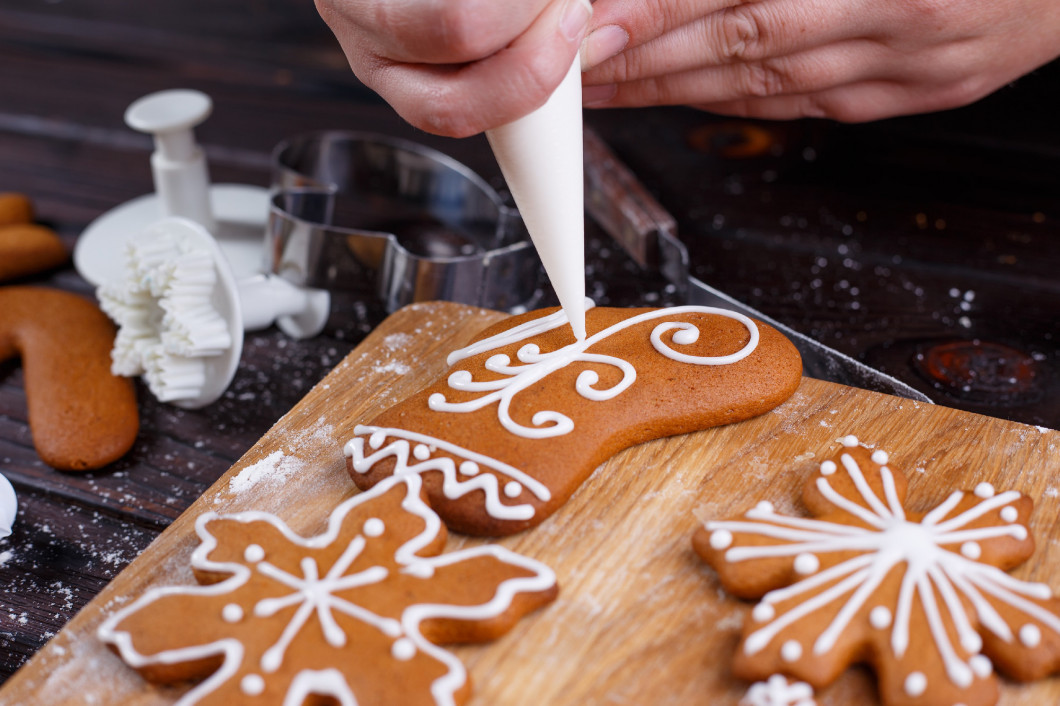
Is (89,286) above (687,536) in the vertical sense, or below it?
below

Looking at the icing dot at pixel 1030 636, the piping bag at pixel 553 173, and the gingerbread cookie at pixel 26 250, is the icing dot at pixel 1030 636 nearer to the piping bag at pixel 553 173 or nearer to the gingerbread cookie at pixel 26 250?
the piping bag at pixel 553 173

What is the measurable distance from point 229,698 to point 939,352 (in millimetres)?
1090

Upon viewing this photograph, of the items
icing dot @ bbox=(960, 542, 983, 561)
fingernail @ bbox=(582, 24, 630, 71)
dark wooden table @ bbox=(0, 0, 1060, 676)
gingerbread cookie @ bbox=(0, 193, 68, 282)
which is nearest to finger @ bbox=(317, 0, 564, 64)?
fingernail @ bbox=(582, 24, 630, 71)

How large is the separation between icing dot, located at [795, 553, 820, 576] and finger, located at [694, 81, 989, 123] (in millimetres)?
890

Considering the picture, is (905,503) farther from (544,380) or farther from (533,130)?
(533,130)

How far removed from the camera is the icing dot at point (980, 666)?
0.83 meters

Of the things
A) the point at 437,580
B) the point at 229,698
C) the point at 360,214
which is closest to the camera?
the point at 229,698

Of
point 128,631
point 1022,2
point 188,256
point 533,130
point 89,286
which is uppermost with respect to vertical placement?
point 1022,2

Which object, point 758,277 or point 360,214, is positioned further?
point 360,214

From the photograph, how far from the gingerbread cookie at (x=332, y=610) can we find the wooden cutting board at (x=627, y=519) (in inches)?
1.6

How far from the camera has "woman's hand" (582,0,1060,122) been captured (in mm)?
1335

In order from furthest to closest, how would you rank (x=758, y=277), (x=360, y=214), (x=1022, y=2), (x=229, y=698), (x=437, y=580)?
(x=360, y=214) → (x=758, y=277) → (x=1022, y=2) → (x=437, y=580) → (x=229, y=698)

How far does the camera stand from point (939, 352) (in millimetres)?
1414

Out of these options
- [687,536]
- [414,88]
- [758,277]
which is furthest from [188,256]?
[758,277]
